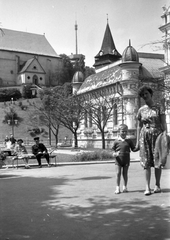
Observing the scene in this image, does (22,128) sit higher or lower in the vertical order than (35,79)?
lower

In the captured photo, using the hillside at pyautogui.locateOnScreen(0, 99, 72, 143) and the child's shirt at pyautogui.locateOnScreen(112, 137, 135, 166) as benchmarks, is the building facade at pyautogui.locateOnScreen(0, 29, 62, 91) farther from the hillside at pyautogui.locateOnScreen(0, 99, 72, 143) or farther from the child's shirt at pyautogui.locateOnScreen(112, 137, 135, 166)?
the child's shirt at pyautogui.locateOnScreen(112, 137, 135, 166)

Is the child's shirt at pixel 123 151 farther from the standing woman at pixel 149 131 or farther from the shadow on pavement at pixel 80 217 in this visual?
the shadow on pavement at pixel 80 217

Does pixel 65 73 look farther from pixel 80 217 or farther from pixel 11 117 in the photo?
pixel 80 217

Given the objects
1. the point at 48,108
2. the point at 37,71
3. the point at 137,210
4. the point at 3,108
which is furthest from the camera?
the point at 37,71

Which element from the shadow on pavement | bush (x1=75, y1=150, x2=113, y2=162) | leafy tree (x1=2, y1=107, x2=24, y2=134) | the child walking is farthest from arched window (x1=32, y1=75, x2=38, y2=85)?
the child walking

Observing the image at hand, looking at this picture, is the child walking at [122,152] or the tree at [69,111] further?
the tree at [69,111]

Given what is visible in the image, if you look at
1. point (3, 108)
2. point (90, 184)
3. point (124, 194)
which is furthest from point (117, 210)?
point (3, 108)

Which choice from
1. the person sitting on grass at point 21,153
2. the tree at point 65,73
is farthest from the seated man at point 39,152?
the tree at point 65,73

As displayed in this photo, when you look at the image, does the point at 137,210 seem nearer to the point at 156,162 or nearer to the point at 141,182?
the point at 156,162

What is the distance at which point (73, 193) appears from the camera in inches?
285

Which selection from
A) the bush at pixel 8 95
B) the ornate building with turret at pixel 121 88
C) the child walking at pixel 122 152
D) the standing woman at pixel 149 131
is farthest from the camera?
the bush at pixel 8 95

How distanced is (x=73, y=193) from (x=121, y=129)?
5.49 ft

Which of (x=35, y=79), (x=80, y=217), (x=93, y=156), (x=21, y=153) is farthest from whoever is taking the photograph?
(x=35, y=79)

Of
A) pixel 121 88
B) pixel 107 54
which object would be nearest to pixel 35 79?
pixel 107 54
